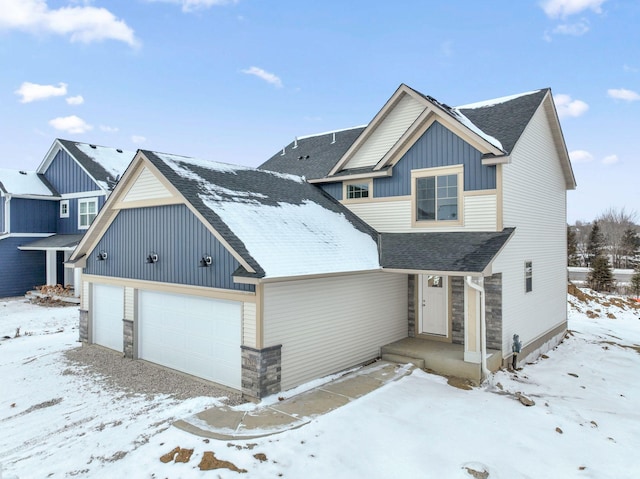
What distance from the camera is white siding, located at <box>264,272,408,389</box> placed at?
891 cm

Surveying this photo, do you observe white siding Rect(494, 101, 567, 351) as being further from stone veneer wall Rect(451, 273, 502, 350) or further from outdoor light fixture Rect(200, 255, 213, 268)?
outdoor light fixture Rect(200, 255, 213, 268)

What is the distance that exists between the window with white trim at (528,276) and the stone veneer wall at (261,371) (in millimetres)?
8200

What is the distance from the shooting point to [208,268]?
31.1 feet

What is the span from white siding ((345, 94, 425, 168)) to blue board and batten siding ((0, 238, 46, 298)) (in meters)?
21.9

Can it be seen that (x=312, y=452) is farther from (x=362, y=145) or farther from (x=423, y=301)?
(x=362, y=145)

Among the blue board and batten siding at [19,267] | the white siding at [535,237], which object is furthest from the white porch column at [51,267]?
the white siding at [535,237]

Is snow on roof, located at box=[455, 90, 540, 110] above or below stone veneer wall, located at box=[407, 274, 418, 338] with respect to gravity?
above

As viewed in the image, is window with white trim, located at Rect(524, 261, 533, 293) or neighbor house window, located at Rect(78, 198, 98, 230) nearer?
window with white trim, located at Rect(524, 261, 533, 293)

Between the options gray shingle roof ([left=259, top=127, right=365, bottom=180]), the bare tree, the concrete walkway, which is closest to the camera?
the concrete walkway

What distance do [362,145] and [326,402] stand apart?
8869 millimetres

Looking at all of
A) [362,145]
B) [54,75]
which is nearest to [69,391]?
[362,145]

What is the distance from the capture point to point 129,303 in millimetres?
11906

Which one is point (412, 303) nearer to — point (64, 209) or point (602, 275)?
point (64, 209)

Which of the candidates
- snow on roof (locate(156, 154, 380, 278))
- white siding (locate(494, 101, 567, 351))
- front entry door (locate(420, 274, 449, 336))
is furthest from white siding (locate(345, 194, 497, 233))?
front entry door (locate(420, 274, 449, 336))
